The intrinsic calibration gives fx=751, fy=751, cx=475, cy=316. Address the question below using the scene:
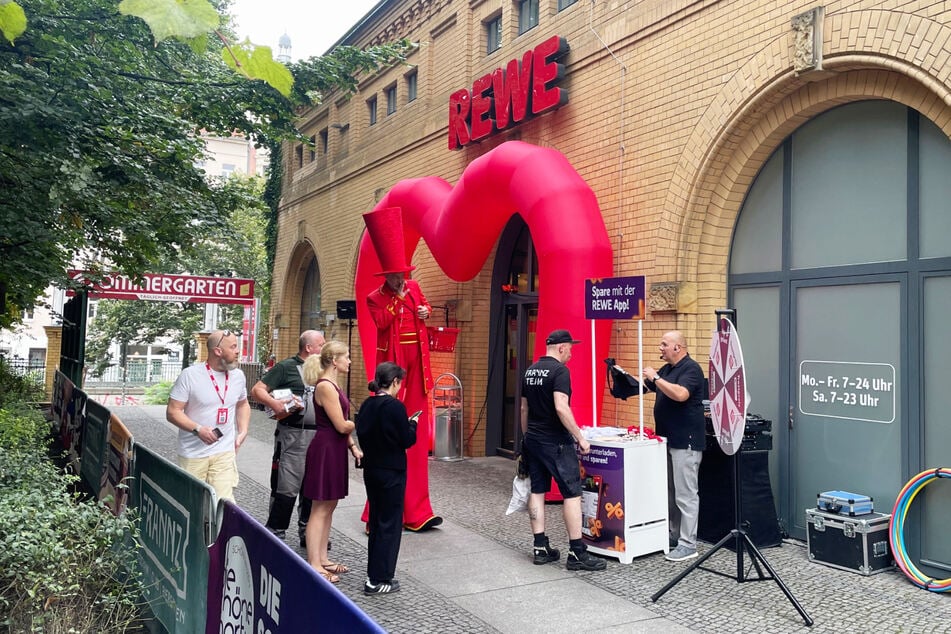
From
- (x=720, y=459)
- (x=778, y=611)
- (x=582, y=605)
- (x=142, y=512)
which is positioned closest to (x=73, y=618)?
(x=142, y=512)

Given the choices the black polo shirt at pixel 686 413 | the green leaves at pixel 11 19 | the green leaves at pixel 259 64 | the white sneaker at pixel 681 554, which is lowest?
the white sneaker at pixel 681 554

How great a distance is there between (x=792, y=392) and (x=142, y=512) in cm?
556

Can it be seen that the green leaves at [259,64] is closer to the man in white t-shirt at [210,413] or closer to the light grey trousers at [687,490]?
the man in white t-shirt at [210,413]

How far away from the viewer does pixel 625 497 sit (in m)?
6.14

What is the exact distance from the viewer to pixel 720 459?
6.71 metres

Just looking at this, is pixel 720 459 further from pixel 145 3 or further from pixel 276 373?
pixel 145 3

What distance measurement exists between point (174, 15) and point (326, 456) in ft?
12.7

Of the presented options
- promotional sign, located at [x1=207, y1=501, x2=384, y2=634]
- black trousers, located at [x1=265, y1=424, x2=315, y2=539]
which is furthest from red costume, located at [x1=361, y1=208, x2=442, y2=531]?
promotional sign, located at [x1=207, y1=501, x2=384, y2=634]

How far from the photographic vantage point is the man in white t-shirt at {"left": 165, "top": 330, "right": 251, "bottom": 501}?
575 centimetres

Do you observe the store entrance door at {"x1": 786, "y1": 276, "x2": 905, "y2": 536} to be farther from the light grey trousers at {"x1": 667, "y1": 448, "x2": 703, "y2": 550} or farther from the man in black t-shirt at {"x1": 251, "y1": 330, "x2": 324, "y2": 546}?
the man in black t-shirt at {"x1": 251, "y1": 330, "x2": 324, "y2": 546}

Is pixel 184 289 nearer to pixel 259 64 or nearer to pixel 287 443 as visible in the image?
pixel 287 443

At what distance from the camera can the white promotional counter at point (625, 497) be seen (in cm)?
618

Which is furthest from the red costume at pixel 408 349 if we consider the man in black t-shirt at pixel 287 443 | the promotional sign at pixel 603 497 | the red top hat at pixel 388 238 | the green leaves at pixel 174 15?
the green leaves at pixel 174 15

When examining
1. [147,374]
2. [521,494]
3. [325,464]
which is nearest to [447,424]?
[521,494]
